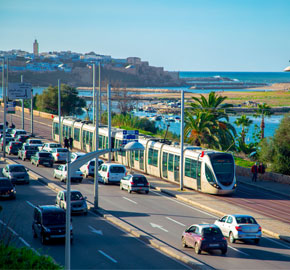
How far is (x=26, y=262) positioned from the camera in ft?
46.3

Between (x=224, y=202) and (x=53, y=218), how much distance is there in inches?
533

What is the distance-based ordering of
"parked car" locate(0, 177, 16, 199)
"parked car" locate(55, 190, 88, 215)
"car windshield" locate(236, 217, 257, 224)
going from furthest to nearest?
1. "parked car" locate(0, 177, 16, 199)
2. "parked car" locate(55, 190, 88, 215)
3. "car windshield" locate(236, 217, 257, 224)

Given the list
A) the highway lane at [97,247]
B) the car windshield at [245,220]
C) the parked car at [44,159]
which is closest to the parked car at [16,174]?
the highway lane at [97,247]

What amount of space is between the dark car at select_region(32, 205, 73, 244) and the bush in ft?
25.3

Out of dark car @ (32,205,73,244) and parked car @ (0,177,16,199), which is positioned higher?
dark car @ (32,205,73,244)

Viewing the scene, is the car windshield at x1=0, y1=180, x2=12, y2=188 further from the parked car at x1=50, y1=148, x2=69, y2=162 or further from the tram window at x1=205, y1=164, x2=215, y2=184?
the parked car at x1=50, y1=148, x2=69, y2=162

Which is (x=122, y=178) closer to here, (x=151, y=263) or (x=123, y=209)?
(x=123, y=209)

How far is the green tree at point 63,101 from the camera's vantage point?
303 feet

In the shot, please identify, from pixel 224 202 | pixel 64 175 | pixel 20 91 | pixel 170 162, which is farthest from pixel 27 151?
pixel 224 202

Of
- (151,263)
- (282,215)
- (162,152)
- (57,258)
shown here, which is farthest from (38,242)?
(162,152)

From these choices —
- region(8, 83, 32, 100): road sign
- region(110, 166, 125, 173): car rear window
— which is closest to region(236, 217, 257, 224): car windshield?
region(110, 166, 125, 173): car rear window

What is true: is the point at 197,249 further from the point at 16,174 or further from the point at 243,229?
the point at 16,174

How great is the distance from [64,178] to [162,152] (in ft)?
24.3

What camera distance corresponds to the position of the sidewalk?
87.5 ft
